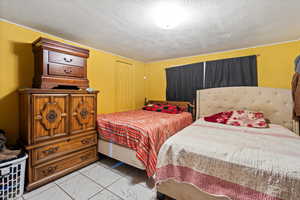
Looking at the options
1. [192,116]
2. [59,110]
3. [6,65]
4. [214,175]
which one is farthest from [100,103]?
[214,175]

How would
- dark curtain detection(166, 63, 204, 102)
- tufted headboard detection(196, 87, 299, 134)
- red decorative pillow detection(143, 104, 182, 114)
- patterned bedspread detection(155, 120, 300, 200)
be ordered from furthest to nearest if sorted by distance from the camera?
dark curtain detection(166, 63, 204, 102), red decorative pillow detection(143, 104, 182, 114), tufted headboard detection(196, 87, 299, 134), patterned bedspread detection(155, 120, 300, 200)

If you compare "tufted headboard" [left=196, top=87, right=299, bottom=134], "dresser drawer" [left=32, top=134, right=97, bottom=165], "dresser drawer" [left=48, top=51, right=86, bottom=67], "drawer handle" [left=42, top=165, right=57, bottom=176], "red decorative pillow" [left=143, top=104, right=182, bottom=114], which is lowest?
"drawer handle" [left=42, top=165, right=57, bottom=176]

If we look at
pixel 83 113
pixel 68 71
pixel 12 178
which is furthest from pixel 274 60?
pixel 12 178

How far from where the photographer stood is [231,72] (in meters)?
2.95

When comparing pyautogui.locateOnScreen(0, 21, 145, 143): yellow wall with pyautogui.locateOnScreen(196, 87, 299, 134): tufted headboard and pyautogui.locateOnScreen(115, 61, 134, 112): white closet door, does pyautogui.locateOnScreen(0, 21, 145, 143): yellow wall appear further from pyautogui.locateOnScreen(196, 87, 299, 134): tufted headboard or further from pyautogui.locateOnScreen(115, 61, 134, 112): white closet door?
pyautogui.locateOnScreen(196, 87, 299, 134): tufted headboard

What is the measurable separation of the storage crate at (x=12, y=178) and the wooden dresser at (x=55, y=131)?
0.08m

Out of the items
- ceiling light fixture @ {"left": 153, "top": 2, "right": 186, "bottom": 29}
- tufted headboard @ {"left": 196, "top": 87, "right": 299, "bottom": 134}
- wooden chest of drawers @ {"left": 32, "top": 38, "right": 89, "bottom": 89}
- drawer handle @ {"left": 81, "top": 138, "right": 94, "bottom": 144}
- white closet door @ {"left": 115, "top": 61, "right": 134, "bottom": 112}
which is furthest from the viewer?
white closet door @ {"left": 115, "top": 61, "right": 134, "bottom": 112}

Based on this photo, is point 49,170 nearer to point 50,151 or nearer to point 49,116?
point 50,151

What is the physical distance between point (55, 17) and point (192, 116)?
10.8 ft

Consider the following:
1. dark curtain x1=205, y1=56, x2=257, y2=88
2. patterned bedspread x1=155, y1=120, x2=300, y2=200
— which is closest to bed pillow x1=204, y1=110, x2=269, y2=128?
patterned bedspread x1=155, y1=120, x2=300, y2=200

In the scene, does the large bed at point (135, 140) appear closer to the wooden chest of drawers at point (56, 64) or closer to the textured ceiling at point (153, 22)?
the wooden chest of drawers at point (56, 64)

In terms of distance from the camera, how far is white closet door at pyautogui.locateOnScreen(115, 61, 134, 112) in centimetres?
354

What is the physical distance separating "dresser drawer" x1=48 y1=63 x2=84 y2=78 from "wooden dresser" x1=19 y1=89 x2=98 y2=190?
13.7 inches

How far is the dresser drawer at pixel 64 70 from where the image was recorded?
1924 millimetres
